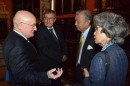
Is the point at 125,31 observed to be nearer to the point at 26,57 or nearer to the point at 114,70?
the point at 114,70

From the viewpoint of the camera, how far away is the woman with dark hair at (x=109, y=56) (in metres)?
1.90

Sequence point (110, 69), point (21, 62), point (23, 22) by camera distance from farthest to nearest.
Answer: point (23, 22)
point (21, 62)
point (110, 69)

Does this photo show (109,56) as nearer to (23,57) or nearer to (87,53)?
(23,57)

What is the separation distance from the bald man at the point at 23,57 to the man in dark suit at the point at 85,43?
988 millimetres

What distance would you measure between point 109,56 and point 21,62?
0.81 metres

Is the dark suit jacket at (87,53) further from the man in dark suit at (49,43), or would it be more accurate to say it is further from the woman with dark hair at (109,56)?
the woman with dark hair at (109,56)

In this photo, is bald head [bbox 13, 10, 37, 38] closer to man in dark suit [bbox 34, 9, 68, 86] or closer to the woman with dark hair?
the woman with dark hair

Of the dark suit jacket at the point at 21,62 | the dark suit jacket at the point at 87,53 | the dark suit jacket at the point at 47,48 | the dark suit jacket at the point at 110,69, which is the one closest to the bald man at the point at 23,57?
the dark suit jacket at the point at 21,62

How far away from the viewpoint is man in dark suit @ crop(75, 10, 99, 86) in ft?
10.2

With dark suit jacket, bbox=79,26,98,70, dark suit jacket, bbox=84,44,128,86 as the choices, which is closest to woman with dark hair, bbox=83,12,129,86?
dark suit jacket, bbox=84,44,128,86

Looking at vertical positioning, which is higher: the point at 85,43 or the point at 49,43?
the point at 85,43

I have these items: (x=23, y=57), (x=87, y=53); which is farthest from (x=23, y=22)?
(x=87, y=53)

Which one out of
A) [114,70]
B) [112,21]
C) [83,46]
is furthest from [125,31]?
[83,46]

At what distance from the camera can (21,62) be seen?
2090mm
